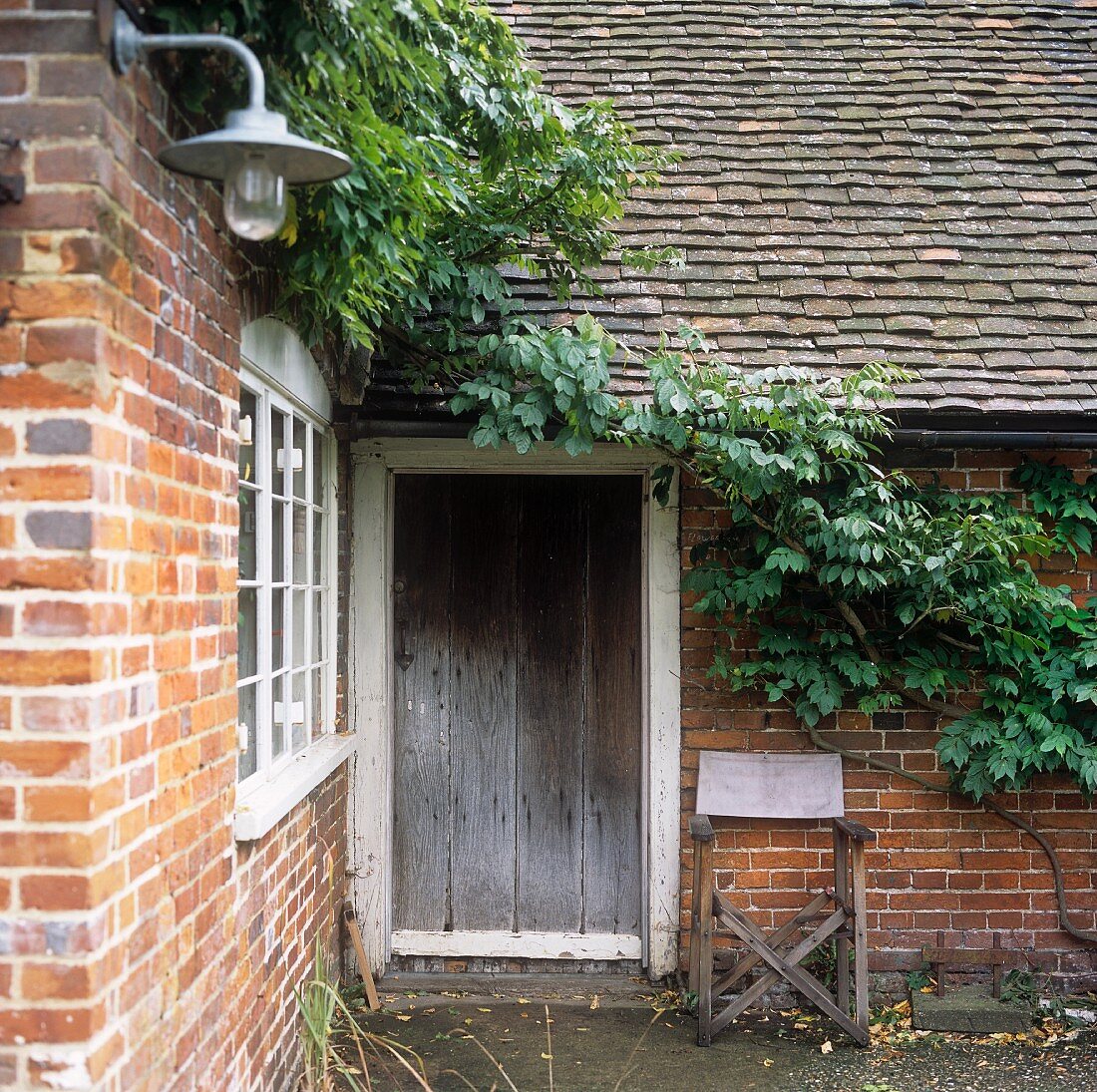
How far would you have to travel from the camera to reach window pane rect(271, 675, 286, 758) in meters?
3.80

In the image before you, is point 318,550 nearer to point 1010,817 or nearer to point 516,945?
point 516,945

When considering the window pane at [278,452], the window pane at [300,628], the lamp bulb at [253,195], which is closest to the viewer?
the lamp bulb at [253,195]

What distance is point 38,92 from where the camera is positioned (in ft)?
6.42

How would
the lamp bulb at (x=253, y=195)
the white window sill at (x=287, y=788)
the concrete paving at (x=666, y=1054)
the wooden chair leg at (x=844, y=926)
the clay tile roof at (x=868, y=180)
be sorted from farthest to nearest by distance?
the clay tile roof at (x=868, y=180)
the wooden chair leg at (x=844, y=926)
the concrete paving at (x=666, y=1054)
the white window sill at (x=287, y=788)
the lamp bulb at (x=253, y=195)

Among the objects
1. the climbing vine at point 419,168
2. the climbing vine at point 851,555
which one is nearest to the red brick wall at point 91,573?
the climbing vine at point 419,168

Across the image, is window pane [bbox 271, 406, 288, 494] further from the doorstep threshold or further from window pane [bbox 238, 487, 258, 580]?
the doorstep threshold

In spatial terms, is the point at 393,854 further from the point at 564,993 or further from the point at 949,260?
the point at 949,260

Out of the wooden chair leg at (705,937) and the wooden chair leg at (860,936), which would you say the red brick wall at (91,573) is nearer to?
the wooden chair leg at (705,937)

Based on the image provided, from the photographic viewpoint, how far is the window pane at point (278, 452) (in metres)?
3.72

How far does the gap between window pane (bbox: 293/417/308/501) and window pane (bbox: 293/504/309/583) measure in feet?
0.21

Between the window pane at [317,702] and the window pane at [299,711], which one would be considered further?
the window pane at [317,702]

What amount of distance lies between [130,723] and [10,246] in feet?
3.15

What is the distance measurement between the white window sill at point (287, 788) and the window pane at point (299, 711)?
54 millimetres

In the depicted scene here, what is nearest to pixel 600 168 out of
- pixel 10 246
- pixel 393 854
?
pixel 10 246
